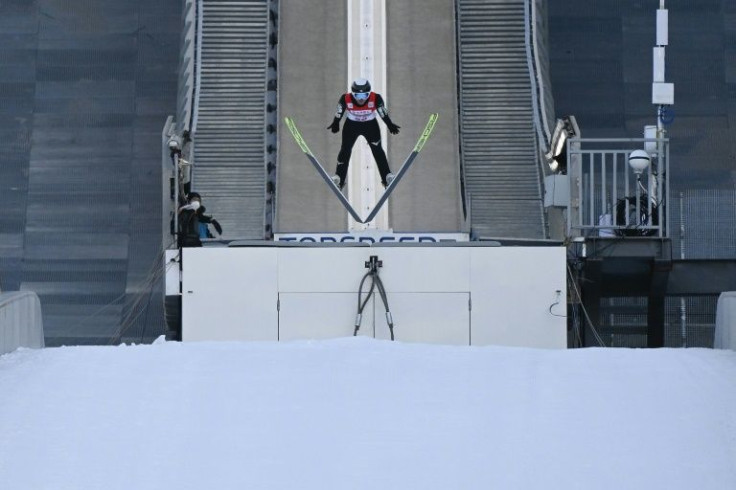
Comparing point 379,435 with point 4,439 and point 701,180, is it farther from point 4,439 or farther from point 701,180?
point 701,180

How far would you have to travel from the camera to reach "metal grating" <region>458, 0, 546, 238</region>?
19.0 metres

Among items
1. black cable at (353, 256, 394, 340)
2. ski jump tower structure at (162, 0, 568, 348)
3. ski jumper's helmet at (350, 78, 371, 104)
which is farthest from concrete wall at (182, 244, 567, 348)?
ski jumper's helmet at (350, 78, 371, 104)

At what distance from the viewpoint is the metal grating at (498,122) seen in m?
19.0

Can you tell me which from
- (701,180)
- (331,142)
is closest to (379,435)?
(331,142)

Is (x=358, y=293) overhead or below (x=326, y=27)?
below

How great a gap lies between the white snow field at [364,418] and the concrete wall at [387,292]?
5028 mm

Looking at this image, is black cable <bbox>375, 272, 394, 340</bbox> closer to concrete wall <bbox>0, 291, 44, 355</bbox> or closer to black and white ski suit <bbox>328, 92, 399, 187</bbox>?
black and white ski suit <bbox>328, 92, 399, 187</bbox>

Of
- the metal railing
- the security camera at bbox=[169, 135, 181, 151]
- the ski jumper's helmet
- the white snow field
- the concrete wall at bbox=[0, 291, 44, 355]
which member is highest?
the ski jumper's helmet

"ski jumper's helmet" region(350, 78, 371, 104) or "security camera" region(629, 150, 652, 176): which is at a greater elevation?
"ski jumper's helmet" region(350, 78, 371, 104)

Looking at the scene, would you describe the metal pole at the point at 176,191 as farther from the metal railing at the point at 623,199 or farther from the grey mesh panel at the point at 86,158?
the grey mesh panel at the point at 86,158

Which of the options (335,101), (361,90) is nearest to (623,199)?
(361,90)

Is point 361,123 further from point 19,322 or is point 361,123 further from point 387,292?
point 19,322

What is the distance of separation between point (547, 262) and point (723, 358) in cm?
527

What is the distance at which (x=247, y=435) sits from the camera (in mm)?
6719
